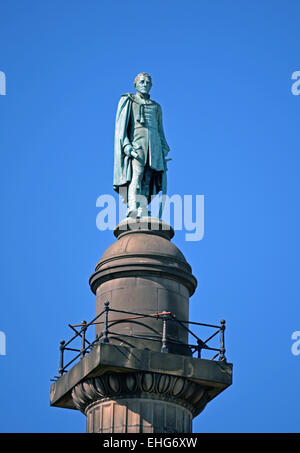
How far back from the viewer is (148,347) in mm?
36469

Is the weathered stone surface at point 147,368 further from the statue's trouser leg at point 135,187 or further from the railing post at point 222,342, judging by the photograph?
the statue's trouser leg at point 135,187

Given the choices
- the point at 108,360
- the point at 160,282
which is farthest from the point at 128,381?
the point at 160,282

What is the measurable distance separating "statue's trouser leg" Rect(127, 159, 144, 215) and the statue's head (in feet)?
9.67

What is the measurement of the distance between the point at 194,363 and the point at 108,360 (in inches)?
120

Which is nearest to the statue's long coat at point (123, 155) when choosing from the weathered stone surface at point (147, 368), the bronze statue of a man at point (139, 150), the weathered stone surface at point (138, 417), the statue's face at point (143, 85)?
the bronze statue of a man at point (139, 150)

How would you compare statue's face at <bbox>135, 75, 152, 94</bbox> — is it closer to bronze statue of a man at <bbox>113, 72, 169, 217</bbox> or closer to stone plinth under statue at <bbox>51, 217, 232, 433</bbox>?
bronze statue of a man at <bbox>113, 72, 169, 217</bbox>

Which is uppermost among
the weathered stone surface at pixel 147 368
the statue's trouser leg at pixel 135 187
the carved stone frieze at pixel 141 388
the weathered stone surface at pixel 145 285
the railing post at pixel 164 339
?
the statue's trouser leg at pixel 135 187

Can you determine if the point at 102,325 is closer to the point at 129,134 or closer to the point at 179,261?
the point at 179,261

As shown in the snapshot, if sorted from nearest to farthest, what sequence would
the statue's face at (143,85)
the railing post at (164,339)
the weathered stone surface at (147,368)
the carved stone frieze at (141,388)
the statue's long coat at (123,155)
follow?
the weathered stone surface at (147,368)
the carved stone frieze at (141,388)
the railing post at (164,339)
the statue's long coat at (123,155)
the statue's face at (143,85)

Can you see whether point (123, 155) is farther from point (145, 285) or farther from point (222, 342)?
point (222, 342)

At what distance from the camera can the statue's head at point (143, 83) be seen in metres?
42.1

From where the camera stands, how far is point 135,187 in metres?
40.6

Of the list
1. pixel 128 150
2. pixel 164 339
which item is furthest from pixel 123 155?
pixel 164 339

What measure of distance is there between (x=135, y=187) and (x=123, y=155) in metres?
1.45
